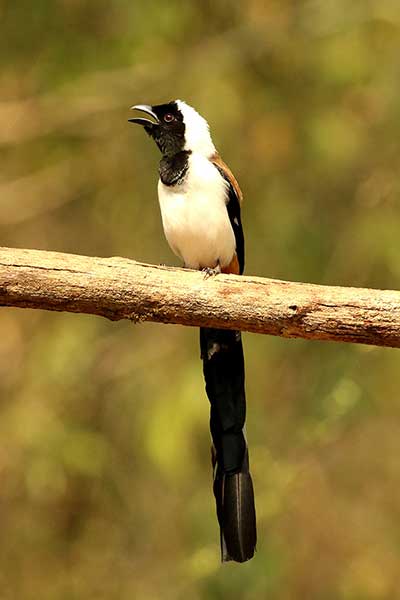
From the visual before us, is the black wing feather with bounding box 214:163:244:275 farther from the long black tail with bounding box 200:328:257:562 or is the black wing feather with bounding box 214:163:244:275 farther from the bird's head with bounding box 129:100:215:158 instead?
the long black tail with bounding box 200:328:257:562

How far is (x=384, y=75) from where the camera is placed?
5.54 m

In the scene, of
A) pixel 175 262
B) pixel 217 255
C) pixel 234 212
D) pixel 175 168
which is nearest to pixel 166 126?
pixel 175 168

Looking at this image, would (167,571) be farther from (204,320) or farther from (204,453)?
(204,320)

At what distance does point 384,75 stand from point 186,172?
1.97 meters

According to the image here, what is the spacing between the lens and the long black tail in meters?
3.79

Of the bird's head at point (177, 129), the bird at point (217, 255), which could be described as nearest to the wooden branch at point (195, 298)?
the bird at point (217, 255)

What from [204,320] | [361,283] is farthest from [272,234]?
[204,320]

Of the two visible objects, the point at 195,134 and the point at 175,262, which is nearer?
the point at 195,134

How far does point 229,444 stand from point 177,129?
4.64 feet

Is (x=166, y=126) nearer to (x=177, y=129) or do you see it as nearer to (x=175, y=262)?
(x=177, y=129)

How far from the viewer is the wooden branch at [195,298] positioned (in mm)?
3064

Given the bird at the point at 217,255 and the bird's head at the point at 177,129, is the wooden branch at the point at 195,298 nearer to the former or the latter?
the bird at the point at 217,255

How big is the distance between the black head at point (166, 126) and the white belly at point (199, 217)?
17 centimetres

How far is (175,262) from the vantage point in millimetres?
5578
